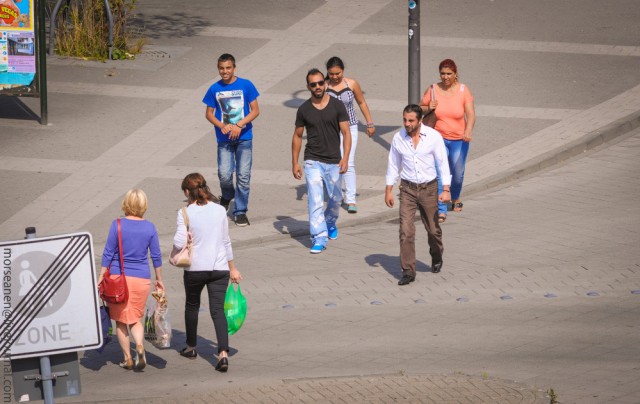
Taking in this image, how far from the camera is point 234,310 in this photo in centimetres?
973

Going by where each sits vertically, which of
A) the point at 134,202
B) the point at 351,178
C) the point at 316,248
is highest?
the point at 134,202

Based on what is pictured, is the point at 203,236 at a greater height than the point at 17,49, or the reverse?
the point at 17,49

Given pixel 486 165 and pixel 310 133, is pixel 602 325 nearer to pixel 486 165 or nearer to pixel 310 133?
pixel 310 133

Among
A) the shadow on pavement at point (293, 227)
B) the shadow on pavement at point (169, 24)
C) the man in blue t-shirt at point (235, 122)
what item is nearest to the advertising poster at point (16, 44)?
the man in blue t-shirt at point (235, 122)

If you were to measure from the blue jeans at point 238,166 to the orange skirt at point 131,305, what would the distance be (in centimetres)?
436

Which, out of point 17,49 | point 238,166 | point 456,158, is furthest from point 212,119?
point 17,49

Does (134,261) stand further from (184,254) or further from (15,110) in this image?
(15,110)

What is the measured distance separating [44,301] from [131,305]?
100 inches

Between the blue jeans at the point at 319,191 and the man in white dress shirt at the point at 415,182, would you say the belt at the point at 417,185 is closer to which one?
the man in white dress shirt at the point at 415,182

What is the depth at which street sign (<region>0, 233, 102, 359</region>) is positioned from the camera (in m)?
6.89

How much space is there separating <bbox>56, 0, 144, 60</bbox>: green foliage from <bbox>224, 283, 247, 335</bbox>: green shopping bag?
37.7ft

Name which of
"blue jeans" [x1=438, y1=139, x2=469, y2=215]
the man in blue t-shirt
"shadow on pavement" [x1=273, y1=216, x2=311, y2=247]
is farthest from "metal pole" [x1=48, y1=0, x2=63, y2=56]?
"blue jeans" [x1=438, y1=139, x2=469, y2=215]

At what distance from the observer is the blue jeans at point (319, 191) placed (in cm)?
1270

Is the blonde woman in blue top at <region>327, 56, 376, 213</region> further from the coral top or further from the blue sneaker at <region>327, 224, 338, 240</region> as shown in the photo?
the blue sneaker at <region>327, 224, 338, 240</region>
